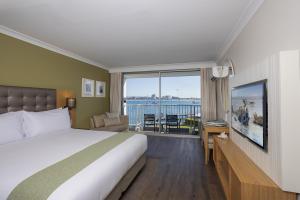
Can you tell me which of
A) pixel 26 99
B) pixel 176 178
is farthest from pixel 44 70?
pixel 176 178

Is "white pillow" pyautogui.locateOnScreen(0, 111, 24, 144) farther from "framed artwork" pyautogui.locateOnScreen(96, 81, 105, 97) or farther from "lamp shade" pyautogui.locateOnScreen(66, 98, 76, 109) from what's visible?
"framed artwork" pyautogui.locateOnScreen(96, 81, 105, 97)

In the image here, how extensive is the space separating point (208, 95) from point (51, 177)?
4.45 metres

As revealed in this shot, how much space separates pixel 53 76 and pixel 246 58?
3.66m

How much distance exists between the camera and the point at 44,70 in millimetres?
3217

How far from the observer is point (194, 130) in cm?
561

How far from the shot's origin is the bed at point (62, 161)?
1164mm

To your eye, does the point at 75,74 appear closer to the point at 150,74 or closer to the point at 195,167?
the point at 150,74

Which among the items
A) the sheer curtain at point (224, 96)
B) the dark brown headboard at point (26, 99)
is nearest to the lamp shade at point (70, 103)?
the dark brown headboard at point (26, 99)

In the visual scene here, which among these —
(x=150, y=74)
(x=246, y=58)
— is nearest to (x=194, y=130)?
(x=150, y=74)

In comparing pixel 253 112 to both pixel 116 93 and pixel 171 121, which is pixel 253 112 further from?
pixel 116 93

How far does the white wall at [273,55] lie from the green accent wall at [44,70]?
11.9ft

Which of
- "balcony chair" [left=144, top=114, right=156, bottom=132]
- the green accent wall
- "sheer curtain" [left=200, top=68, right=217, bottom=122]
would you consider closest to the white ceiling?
the green accent wall

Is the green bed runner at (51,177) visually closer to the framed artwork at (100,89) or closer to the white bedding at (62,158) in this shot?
the white bedding at (62,158)

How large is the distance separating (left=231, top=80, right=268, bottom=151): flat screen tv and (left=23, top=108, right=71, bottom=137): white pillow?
2.99 m
